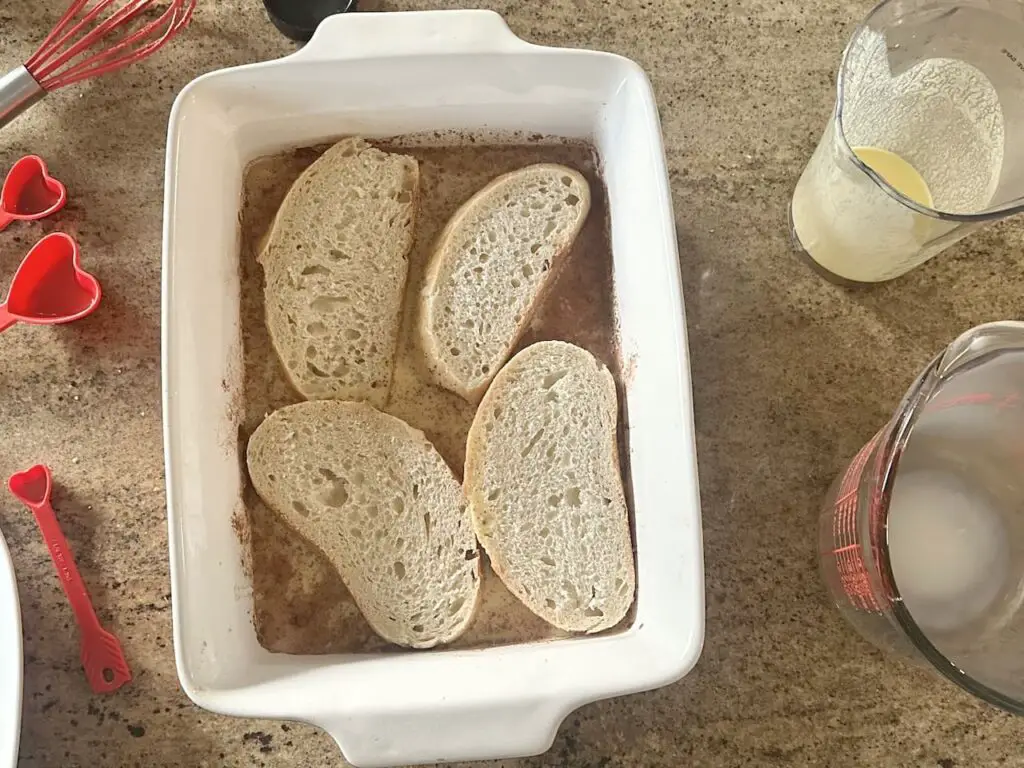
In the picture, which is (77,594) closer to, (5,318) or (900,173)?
(5,318)

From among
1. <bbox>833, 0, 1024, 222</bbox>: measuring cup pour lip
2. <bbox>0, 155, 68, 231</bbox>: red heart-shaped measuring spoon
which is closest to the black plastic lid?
<bbox>0, 155, 68, 231</bbox>: red heart-shaped measuring spoon

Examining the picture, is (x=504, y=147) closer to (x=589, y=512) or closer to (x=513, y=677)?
(x=589, y=512)

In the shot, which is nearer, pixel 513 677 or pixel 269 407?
pixel 513 677

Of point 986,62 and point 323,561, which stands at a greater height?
point 986,62

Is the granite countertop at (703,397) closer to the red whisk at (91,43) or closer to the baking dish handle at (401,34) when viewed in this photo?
the red whisk at (91,43)

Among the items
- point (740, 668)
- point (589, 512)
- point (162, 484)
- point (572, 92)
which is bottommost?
point (740, 668)

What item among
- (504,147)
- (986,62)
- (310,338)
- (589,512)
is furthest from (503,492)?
(986,62)

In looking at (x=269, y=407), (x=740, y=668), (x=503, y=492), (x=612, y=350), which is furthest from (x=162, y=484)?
(x=740, y=668)

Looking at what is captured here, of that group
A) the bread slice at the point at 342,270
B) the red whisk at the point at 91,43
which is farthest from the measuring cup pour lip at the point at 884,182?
the red whisk at the point at 91,43
